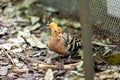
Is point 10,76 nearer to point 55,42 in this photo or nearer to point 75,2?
point 55,42

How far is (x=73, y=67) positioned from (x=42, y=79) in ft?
1.04

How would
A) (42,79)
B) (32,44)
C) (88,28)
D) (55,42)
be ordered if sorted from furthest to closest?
(32,44)
(55,42)
(42,79)
(88,28)

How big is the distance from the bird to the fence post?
876 millimetres

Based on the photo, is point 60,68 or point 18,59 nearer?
point 60,68

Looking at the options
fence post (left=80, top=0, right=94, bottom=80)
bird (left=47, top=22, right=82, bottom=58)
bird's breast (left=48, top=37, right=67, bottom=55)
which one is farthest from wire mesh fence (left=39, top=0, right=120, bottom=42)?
fence post (left=80, top=0, right=94, bottom=80)

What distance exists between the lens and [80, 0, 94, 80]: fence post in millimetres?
2188

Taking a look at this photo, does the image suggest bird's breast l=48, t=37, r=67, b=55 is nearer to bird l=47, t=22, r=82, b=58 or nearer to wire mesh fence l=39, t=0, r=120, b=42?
Result: bird l=47, t=22, r=82, b=58

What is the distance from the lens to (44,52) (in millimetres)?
3514

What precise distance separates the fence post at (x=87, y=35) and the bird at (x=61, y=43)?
876 millimetres

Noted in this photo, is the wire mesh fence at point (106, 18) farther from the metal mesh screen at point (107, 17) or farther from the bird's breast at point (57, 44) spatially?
the bird's breast at point (57, 44)

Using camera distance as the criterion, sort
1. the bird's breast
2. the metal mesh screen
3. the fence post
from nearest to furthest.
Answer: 1. the fence post
2. the bird's breast
3. the metal mesh screen

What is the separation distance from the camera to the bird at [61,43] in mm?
3172

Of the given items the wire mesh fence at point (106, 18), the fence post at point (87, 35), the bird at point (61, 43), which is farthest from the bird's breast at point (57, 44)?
the fence post at point (87, 35)

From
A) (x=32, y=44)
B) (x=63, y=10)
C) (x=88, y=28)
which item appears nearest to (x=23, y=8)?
(x=63, y=10)
